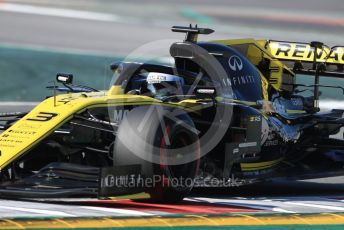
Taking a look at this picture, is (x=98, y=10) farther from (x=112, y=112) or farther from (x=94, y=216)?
(x=94, y=216)

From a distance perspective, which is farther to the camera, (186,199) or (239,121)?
(239,121)

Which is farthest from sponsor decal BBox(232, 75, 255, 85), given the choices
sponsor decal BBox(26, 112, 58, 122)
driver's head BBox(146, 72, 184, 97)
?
sponsor decal BBox(26, 112, 58, 122)

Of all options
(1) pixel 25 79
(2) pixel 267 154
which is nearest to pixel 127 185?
(2) pixel 267 154

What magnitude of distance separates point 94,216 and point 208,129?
266cm

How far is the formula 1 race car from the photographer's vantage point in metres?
8.08

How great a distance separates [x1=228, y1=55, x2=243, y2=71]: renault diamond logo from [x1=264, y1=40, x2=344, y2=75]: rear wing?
1.68 metres

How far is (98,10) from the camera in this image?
902 inches

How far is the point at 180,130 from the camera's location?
8.40m

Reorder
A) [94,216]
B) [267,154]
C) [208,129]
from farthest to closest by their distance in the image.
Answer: [267,154]
[208,129]
[94,216]

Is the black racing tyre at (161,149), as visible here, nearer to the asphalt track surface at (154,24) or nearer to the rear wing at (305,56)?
the rear wing at (305,56)

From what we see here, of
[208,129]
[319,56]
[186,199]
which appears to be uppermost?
[319,56]

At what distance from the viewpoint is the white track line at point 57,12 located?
881 inches

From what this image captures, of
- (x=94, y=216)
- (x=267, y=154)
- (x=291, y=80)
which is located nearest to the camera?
(x=94, y=216)

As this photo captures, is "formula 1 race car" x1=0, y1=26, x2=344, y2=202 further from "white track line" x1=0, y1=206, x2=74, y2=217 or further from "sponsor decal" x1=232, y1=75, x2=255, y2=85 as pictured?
"white track line" x1=0, y1=206, x2=74, y2=217
